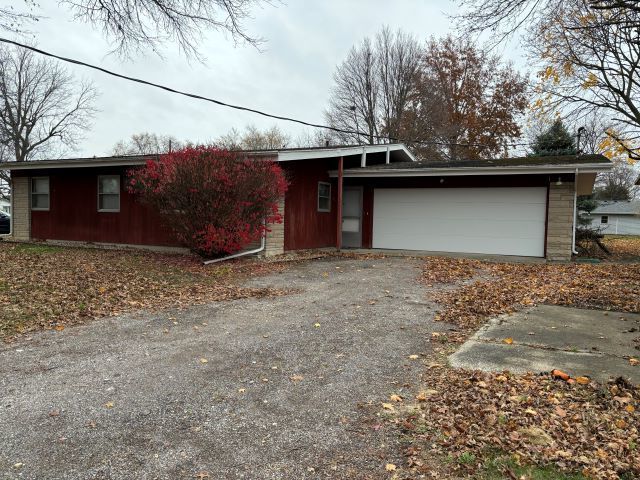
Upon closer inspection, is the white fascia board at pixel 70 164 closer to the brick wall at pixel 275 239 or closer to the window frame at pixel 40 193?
the window frame at pixel 40 193

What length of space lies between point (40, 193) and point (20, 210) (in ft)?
3.53

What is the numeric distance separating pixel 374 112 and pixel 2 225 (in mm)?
22081

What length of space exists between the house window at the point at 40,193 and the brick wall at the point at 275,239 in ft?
29.4

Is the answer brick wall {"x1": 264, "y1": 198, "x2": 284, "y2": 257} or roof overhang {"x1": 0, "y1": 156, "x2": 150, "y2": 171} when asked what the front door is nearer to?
brick wall {"x1": 264, "y1": 198, "x2": 284, "y2": 257}

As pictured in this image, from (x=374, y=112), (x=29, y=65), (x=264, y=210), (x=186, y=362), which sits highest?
(x=29, y=65)

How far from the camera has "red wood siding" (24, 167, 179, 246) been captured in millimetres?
13602

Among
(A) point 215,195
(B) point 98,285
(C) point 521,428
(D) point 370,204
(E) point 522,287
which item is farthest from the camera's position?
(D) point 370,204

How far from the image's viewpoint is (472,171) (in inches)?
489

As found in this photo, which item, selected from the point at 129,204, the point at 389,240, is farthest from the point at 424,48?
the point at 129,204

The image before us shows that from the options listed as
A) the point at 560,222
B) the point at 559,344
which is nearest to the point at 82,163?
the point at 559,344

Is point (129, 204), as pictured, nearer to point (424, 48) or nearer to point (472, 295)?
point (472, 295)

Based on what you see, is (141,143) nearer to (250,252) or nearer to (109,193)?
(109,193)

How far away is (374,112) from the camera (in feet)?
99.9

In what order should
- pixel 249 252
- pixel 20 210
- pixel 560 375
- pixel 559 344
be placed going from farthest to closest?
pixel 20 210 → pixel 249 252 → pixel 559 344 → pixel 560 375
